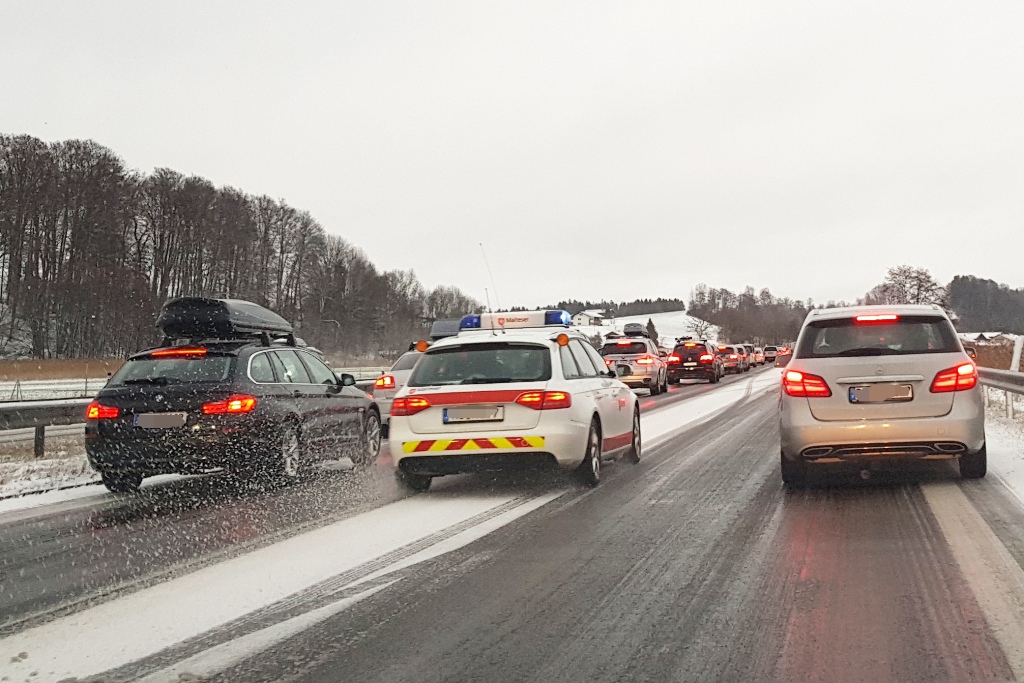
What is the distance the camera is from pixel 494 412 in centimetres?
866

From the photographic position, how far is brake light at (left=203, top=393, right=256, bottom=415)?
356 inches

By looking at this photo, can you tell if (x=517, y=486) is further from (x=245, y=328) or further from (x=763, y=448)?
(x=245, y=328)

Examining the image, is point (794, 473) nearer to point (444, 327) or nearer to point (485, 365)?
point (485, 365)

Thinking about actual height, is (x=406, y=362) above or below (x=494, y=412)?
above

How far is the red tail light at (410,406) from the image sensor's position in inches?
347

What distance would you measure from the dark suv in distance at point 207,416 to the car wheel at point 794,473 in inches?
189

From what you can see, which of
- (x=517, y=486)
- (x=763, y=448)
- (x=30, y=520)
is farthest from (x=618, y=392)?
(x=30, y=520)

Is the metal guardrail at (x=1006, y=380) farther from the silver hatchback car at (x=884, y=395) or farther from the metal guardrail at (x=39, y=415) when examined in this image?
the metal guardrail at (x=39, y=415)

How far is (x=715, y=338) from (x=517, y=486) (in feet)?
536

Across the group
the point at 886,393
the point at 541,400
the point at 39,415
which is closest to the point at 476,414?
the point at 541,400

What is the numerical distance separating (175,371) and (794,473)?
19.5 ft

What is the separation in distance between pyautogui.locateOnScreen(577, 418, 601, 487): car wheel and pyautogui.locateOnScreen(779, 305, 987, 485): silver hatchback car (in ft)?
5.78

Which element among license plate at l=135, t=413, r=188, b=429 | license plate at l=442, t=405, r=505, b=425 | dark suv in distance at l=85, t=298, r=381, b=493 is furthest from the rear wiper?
license plate at l=135, t=413, r=188, b=429

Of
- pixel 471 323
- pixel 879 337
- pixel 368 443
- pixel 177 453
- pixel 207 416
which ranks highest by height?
pixel 471 323
